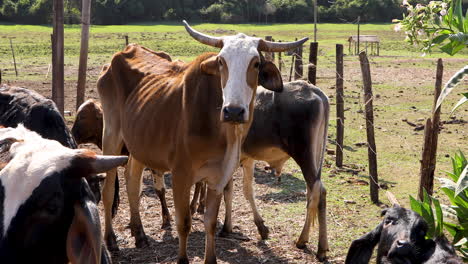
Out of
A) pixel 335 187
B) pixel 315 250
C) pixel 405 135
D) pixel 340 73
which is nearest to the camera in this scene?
pixel 315 250

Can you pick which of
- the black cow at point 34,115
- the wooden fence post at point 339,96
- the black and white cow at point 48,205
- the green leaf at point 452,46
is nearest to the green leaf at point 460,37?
the green leaf at point 452,46

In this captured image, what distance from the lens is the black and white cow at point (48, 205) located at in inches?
134

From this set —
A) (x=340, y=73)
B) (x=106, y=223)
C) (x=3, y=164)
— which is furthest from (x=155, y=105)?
(x=340, y=73)

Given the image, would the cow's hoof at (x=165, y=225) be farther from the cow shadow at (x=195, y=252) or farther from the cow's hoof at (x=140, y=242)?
the cow's hoof at (x=140, y=242)

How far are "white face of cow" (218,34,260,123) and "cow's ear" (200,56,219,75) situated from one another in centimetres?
9

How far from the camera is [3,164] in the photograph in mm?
3695

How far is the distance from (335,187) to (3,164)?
21.9 feet

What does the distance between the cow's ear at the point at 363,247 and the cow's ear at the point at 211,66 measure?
237 centimetres

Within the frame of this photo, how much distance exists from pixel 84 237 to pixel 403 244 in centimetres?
199

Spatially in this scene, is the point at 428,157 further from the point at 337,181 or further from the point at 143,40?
the point at 143,40

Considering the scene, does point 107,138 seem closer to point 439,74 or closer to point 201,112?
point 201,112

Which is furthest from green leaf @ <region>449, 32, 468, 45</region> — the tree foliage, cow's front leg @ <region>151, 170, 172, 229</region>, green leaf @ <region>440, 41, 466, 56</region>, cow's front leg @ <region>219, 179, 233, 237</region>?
the tree foliage

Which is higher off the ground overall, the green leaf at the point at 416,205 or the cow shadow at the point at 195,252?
the green leaf at the point at 416,205

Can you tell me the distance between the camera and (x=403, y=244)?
13.1 ft
